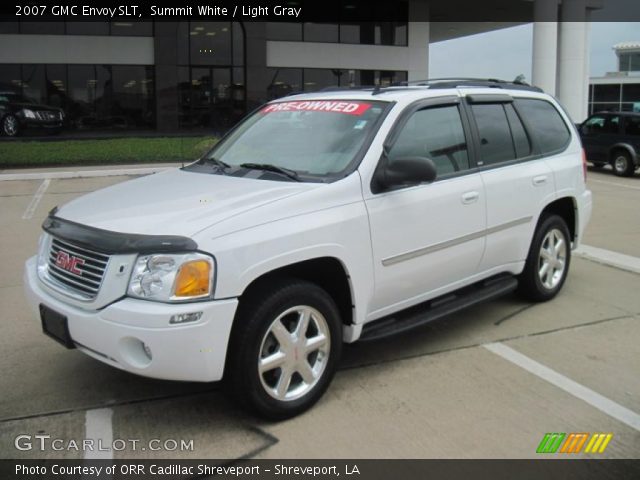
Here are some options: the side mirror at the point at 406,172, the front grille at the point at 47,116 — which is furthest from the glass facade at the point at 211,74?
the side mirror at the point at 406,172

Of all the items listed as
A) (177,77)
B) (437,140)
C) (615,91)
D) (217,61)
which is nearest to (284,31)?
(217,61)

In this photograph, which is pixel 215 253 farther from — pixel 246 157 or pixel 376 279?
pixel 246 157

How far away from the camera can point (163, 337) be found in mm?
3086

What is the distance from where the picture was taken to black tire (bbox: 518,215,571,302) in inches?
212

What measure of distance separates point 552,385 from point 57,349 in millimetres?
3438

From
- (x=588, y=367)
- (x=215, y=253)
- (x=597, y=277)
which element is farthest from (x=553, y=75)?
(x=215, y=253)

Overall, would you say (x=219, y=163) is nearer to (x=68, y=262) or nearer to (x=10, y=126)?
(x=68, y=262)

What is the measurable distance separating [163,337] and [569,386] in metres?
2.58

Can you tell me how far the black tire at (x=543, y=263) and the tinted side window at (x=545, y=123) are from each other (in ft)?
2.16

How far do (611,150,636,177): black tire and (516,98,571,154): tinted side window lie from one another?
1177 cm

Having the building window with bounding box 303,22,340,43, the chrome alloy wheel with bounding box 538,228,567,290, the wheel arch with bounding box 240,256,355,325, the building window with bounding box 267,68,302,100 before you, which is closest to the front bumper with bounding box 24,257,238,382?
the wheel arch with bounding box 240,256,355,325

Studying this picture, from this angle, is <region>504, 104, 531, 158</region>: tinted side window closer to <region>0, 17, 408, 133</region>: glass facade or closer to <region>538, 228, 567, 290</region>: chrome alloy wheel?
<region>538, 228, 567, 290</region>: chrome alloy wheel

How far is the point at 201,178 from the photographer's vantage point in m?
4.24

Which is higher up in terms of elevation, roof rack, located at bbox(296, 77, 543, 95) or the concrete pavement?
roof rack, located at bbox(296, 77, 543, 95)
